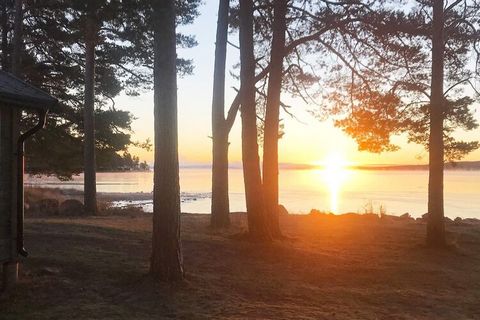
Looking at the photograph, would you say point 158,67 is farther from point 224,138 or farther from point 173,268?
point 224,138

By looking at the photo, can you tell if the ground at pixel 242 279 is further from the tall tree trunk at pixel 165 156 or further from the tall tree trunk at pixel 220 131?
the tall tree trunk at pixel 220 131

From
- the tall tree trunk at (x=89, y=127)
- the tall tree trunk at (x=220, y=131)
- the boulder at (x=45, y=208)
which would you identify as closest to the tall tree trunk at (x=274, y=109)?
the tall tree trunk at (x=220, y=131)

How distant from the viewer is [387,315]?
23.6 ft

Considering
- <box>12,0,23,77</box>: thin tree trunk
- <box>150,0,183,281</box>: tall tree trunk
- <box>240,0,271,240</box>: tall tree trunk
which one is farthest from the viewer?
<box>12,0,23,77</box>: thin tree trunk

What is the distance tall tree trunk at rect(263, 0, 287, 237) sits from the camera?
41.2 feet

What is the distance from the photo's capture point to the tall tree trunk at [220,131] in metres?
15.5

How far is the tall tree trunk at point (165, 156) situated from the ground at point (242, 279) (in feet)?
1.18

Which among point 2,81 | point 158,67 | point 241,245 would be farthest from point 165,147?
point 241,245

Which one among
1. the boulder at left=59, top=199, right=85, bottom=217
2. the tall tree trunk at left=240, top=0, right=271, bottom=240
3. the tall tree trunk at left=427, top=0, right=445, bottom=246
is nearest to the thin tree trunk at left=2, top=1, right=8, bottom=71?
the boulder at left=59, top=199, right=85, bottom=217

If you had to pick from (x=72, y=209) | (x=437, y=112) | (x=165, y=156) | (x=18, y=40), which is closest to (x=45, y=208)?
(x=72, y=209)

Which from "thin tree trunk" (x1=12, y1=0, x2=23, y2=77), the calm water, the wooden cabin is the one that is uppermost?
"thin tree trunk" (x1=12, y1=0, x2=23, y2=77)

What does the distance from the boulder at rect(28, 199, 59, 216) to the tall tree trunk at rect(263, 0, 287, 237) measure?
9735 mm

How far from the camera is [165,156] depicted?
24.3ft

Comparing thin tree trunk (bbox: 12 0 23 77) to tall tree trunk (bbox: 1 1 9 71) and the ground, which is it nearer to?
tall tree trunk (bbox: 1 1 9 71)
